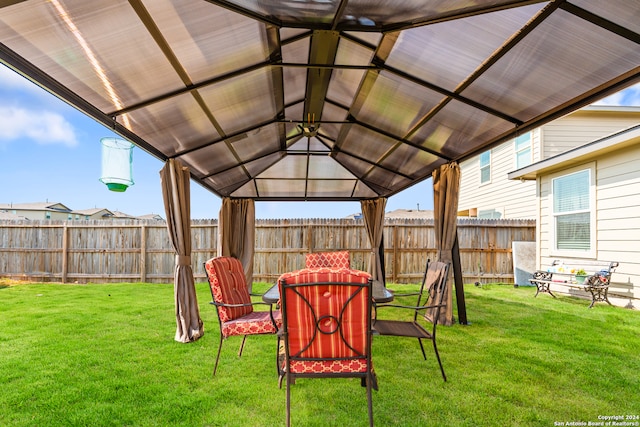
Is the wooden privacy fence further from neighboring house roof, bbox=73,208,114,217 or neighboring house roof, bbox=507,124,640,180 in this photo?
neighboring house roof, bbox=73,208,114,217

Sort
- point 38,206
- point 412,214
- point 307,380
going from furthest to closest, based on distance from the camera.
→ point 38,206 < point 412,214 < point 307,380

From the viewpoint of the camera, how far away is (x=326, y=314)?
2.00 m

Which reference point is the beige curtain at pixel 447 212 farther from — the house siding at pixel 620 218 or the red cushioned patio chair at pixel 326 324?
the house siding at pixel 620 218

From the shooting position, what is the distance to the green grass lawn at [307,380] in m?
2.28

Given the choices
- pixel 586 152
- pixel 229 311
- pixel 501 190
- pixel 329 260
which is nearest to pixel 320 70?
pixel 229 311

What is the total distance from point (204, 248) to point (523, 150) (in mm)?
8665

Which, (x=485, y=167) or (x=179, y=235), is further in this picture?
(x=485, y=167)

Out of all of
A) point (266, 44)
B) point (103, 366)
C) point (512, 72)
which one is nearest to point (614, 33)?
point (512, 72)

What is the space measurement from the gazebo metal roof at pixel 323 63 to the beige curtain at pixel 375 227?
2778 mm

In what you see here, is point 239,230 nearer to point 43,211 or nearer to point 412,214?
point 412,214

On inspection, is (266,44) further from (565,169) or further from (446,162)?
(565,169)

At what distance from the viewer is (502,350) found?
3.52m

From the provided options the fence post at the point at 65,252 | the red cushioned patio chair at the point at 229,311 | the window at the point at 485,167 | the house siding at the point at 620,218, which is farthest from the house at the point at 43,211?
the house siding at the point at 620,218

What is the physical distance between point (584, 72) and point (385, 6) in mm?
1362
